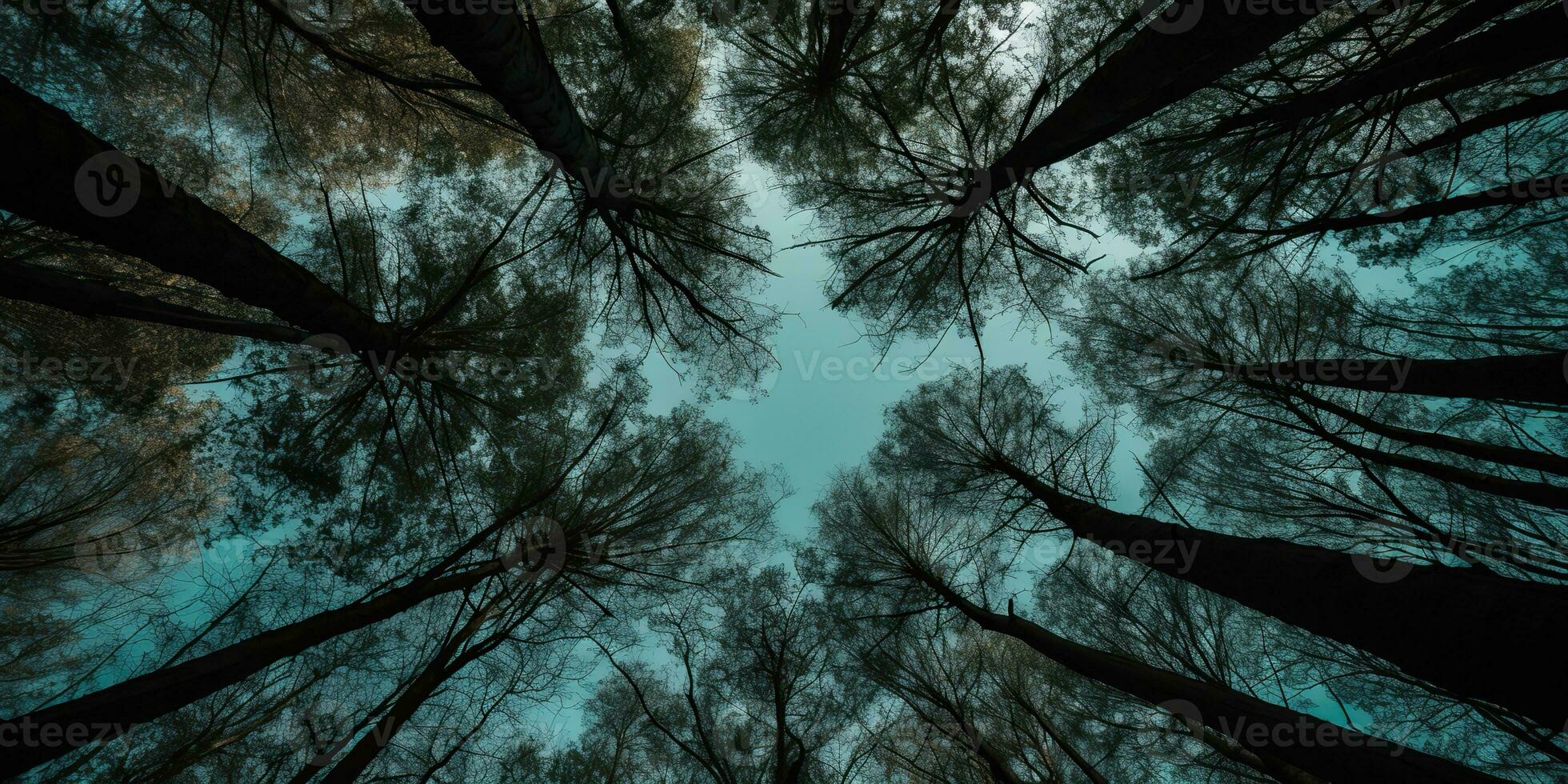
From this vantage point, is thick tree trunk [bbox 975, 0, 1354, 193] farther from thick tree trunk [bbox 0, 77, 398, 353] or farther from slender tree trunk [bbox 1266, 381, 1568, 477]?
thick tree trunk [bbox 0, 77, 398, 353]

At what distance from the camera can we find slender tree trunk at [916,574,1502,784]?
2.70 meters

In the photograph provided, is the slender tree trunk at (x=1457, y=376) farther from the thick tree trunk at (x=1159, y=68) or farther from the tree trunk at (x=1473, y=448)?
the thick tree trunk at (x=1159, y=68)

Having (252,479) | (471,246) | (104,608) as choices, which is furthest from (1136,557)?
(104,608)

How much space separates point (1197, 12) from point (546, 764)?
36.7 ft

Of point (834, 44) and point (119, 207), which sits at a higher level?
point (834, 44)

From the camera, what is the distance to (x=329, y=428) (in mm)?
5898

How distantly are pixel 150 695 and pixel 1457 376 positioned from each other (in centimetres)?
861

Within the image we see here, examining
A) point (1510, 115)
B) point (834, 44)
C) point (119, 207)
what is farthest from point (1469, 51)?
point (119, 207)

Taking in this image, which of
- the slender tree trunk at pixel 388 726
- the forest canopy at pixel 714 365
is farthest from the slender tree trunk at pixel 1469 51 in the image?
the slender tree trunk at pixel 388 726

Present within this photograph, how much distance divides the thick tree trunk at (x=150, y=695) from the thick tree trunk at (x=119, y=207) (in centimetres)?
204

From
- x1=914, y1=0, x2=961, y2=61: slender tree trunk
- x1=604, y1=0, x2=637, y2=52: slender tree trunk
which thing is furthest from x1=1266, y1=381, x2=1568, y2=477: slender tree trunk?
x1=604, y1=0, x2=637, y2=52: slender tree trunk

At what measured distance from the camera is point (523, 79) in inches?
143

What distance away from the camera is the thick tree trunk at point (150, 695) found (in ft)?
7.16

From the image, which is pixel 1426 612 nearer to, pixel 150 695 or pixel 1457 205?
pixel 1457 205
